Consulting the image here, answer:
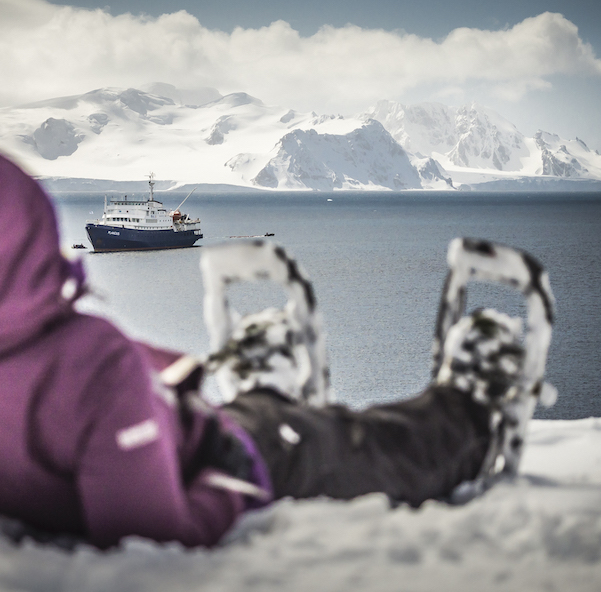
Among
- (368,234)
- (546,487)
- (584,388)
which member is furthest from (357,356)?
(368,234)

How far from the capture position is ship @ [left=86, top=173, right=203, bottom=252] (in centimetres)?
4125

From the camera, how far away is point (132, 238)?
42.8 m

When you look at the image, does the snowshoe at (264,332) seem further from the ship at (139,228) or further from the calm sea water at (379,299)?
the ship at (139,228)

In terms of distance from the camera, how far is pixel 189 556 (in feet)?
4.25

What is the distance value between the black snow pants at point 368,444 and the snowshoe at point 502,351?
0.10 metres

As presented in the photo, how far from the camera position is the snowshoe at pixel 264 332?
1976mm

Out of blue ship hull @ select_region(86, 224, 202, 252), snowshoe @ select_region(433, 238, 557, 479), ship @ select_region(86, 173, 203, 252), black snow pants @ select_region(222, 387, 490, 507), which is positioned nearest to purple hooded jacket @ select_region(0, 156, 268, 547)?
black snow pants @ select_region(222, 387, 490, 507)

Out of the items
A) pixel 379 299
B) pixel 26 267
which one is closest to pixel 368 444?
pixel 26 267

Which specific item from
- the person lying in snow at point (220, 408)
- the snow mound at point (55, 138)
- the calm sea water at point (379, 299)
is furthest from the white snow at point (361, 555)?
the snow mound at point (55, 138)

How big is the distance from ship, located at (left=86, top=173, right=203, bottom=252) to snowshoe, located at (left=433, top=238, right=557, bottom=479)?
3977cm

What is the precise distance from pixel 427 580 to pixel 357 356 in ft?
59.1

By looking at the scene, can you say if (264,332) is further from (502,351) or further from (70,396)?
(70,396)

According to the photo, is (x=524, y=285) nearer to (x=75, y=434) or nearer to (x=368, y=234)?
(x=75, y=434)

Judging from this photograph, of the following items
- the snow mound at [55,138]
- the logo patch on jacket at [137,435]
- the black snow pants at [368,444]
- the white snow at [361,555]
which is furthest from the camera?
the snow mound at [55,138]
